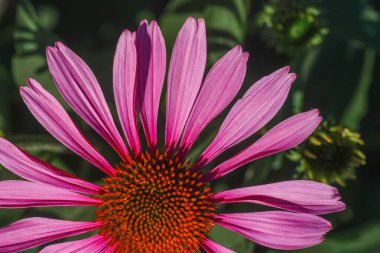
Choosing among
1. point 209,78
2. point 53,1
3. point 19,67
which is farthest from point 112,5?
point 209,78

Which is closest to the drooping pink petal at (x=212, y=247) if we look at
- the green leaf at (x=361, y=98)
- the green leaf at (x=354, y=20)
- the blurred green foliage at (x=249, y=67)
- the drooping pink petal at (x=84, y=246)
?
the blurred green foliage at (x=249, y=67)

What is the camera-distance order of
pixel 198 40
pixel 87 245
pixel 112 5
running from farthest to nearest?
pixel 112 5
pixel 87 245
pixel 198 40

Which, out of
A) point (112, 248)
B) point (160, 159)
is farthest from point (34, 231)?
point (160, 159)

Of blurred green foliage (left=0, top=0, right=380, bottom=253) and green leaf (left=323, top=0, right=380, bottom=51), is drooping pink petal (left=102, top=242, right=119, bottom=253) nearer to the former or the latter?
blurred green foliage (left=0, top=0, right=380, bottom=253)

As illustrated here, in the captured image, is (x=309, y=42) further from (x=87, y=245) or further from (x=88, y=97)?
(x=87, y=245)

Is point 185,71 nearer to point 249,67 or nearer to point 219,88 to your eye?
point 219,88
